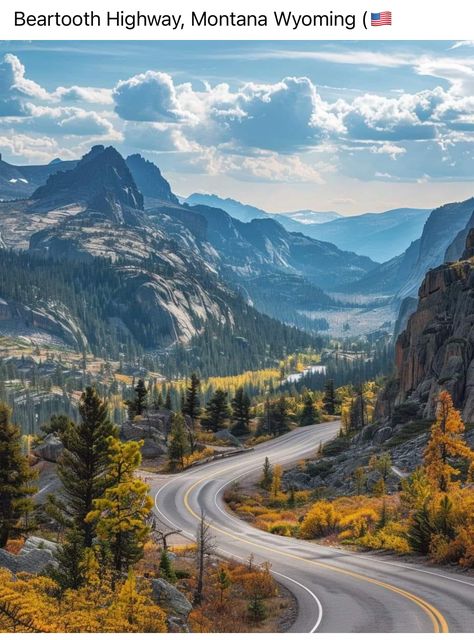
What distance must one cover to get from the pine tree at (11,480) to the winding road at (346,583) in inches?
565

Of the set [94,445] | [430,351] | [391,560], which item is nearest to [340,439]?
[430,351]

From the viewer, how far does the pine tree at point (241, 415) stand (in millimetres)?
128238

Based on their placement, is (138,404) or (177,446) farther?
(138,404)

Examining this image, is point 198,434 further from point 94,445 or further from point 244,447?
point 94,445

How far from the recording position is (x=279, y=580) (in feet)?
129

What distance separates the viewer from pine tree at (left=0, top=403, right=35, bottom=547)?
157ft

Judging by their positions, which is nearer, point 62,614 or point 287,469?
point 62,614

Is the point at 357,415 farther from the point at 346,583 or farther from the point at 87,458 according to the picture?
the point at 87,458

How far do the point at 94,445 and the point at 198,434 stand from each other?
79.4m

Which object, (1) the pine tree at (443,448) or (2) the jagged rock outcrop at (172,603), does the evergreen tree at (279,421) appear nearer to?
(1) the pine tree at (443,448)

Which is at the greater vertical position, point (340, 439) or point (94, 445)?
point (94, 445)

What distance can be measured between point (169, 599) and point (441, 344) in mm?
69188

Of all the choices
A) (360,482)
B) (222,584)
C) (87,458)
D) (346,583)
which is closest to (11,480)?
(87,458)

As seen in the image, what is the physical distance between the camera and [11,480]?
4878 centimetres
